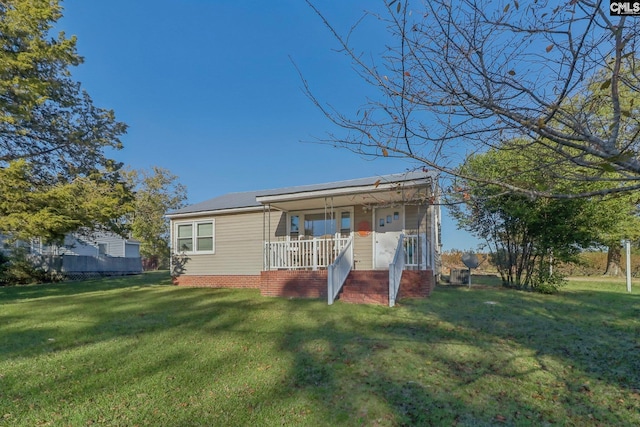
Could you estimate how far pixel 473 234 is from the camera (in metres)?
13.7

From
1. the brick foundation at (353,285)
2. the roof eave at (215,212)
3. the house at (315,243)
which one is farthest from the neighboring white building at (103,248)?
the brick foundation at (353,285)

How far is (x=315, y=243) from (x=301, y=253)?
0.70 m

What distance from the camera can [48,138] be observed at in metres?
13.2

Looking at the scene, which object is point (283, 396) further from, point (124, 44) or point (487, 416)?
point (124, 44)

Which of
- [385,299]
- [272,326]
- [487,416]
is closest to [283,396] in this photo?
[487,416]

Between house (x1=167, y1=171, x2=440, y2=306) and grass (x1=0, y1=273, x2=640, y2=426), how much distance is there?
218 centimetres

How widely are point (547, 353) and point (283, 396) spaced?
3841 millimetres

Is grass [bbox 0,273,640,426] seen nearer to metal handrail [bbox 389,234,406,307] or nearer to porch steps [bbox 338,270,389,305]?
metal handrail [bbox 389,234,406,307]

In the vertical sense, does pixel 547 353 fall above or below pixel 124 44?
below

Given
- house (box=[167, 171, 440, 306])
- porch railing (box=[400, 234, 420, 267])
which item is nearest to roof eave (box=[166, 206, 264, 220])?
house (box=[167, 171, 440, 306])

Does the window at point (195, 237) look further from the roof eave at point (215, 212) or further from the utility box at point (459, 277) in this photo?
the utility box at point (459, 277)

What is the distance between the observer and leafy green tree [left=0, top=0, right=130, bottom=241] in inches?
420

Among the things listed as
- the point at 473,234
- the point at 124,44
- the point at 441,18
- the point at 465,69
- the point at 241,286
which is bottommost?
the point at 241,286

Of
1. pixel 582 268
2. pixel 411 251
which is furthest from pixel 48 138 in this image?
pixel 582 268
